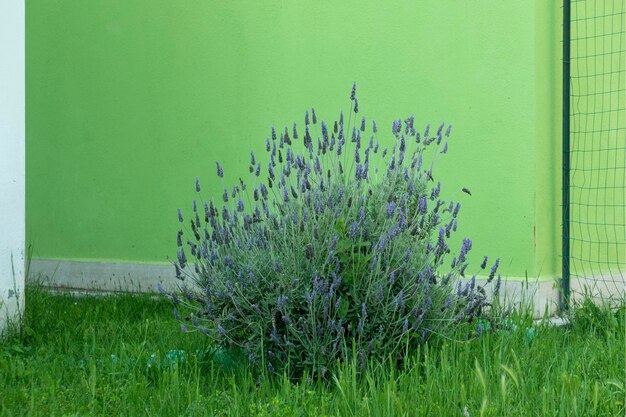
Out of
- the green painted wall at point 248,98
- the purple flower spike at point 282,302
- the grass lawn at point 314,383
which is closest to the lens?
the grass lawn at point 314,383

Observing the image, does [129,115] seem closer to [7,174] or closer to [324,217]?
[7,174]

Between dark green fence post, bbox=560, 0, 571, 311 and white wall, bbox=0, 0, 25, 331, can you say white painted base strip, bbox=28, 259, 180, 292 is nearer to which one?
white wall, bbox=0, 0, 25, 331

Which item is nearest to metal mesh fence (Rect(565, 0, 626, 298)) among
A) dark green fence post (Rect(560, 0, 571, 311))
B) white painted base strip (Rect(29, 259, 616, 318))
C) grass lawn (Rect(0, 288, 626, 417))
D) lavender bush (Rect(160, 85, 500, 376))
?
dark green fence post (Rect(560, 0, 571, 311))

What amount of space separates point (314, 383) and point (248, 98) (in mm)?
3453

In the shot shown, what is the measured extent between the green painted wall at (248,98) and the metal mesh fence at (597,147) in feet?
0.77

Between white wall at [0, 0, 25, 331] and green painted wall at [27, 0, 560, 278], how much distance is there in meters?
2.05

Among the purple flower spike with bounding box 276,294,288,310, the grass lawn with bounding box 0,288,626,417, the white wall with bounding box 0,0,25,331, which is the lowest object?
the grass lawn with bounding box 0,288,626,417

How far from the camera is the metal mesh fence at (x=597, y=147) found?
5.80 meters

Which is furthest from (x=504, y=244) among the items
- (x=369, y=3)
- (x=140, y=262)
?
(x=140, y=262)

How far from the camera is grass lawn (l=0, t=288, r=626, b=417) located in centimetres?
289

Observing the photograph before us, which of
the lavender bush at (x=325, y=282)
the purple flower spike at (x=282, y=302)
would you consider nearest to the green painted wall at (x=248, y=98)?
the lavender bush at (x=325, y=282)

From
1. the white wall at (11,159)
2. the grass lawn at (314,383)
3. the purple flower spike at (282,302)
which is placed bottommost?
the grass lawn at (314,383)

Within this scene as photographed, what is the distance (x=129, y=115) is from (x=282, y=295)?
403cm

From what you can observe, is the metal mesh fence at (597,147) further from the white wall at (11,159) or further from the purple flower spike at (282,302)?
the white wall at (11,159)
